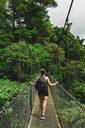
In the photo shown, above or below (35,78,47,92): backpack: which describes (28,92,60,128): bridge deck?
below

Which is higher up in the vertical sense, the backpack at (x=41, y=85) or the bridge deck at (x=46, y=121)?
the backpack at (x=41, y=85)

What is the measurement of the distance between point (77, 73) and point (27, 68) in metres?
5.59

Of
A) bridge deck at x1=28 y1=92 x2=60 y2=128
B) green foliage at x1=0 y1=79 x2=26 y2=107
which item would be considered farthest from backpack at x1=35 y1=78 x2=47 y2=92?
green foliage at x1=0 y1=79 x2=26 y2=107

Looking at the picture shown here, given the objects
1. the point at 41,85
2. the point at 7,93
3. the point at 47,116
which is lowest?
the point at 7,93

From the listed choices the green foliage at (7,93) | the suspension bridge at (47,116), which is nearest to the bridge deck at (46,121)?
the suspension bridge at (47,116)

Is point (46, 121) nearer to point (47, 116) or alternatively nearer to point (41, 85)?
point (47, 116)

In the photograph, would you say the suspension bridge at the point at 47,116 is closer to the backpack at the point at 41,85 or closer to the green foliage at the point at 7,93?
the backpack at the point at 41,85

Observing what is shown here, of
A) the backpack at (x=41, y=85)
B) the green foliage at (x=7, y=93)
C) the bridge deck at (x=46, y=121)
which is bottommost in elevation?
the green foliage at (x=7, y=93)

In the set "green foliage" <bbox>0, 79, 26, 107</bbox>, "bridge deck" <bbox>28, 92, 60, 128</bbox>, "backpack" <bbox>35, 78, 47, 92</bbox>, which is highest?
"backpack" <bbox>35, 78, 47, 92</bbox>

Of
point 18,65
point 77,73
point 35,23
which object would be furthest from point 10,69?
point 35,23

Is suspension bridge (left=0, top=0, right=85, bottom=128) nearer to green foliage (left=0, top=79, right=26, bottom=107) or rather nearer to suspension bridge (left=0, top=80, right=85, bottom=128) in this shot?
suspension bridge (left=0, top=80, right=85, bottom=128)

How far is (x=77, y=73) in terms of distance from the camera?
49.0 m

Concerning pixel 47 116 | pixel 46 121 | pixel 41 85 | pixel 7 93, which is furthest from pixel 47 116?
pixel 7 93

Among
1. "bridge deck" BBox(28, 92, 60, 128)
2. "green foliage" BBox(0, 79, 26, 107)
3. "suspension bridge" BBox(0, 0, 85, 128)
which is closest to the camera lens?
"suspension bridge" BBox(0, 0, 85, 128)
